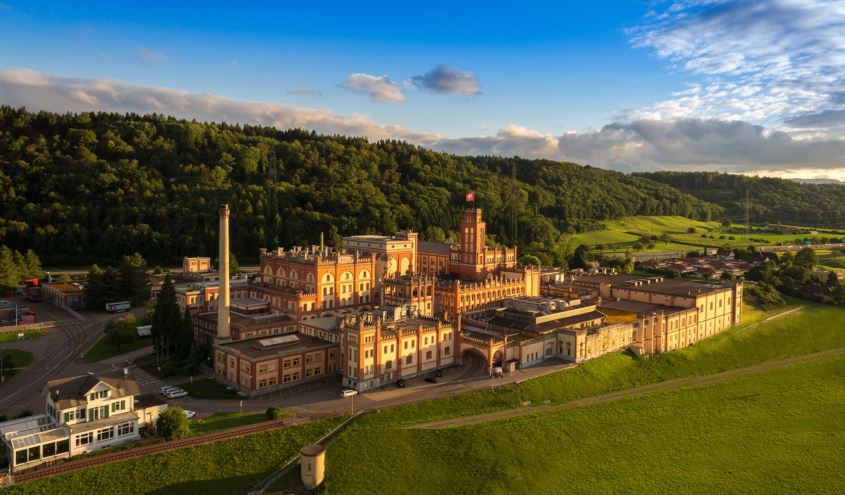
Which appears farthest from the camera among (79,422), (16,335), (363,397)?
(16,335)

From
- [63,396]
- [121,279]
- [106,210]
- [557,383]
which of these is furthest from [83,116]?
[557,383]

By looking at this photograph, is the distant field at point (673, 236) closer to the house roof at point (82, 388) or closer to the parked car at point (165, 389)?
the parked car at point (165, 389)

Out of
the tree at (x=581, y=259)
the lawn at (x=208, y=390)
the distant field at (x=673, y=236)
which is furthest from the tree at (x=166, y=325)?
the distant field at (x=673, y=236)

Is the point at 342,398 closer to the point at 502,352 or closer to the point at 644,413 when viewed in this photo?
the point at 502,352

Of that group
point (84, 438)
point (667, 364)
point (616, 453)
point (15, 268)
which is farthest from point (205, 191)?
point (616, 453)

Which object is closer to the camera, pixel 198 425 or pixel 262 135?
pixel 198 425

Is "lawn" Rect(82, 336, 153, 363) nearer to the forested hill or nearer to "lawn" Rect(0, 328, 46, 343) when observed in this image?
"lawn" Rect(0, 328, 46, 343)

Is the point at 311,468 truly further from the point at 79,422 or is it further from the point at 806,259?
Result: the point at 806,259
